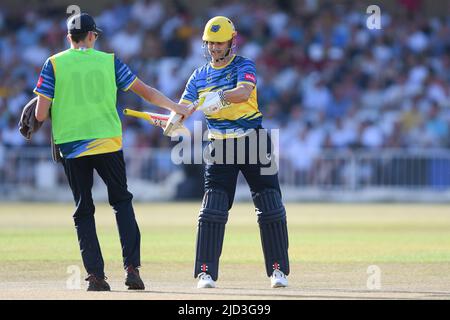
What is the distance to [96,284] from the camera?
417 inches

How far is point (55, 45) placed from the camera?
2981 centimetres

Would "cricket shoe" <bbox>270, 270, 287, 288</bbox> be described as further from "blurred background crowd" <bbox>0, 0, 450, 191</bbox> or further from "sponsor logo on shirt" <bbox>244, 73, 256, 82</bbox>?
"blurred background crowd" <bbox>0, 0, 450, 191</bbox>

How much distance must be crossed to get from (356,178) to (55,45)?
8.82 meters

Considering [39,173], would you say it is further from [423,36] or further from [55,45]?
[423,36]

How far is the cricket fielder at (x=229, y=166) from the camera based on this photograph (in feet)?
Answer: 36.8

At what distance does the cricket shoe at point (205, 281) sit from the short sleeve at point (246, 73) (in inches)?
75.7

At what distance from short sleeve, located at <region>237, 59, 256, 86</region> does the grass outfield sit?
2.03m

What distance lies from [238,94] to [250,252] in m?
4.73

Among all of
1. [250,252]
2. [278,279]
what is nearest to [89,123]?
[278,279]

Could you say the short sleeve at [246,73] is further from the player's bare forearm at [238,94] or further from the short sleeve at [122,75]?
the short sleeve at [122,75]

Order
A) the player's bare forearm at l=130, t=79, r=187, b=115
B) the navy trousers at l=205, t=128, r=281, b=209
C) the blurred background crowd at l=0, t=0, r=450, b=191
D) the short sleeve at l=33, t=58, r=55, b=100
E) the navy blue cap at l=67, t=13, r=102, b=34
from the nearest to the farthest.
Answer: the short sleeve at l=33, t=58, r=55, b=100 < the navy blue cap at l=67, t=13, r=102, b=34 < the player's bare forearm at l=130, t=79, r=187, b=115 < the navy trousers at l=205, t=128, r=281, b=209 < the blurred background crowd at l=0, t=0, r=450, b=191

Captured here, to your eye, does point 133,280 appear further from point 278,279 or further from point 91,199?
point 278,279

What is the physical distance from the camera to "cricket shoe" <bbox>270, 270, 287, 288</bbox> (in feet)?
36.7

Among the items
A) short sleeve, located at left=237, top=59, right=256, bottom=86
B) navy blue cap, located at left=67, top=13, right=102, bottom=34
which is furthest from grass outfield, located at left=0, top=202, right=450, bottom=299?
navy blue cap, located at left=67, top=13, right=102, bottom=34
